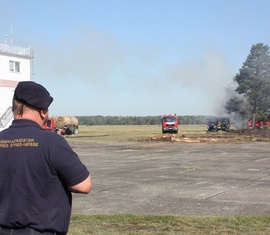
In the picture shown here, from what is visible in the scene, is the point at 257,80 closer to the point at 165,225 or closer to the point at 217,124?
the point at 217,124

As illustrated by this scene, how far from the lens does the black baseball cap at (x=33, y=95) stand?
2.83 metres

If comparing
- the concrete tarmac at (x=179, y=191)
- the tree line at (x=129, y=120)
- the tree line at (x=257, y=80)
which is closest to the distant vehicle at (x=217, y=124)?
the tree line at (x=257, y=80)

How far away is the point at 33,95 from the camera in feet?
9.32

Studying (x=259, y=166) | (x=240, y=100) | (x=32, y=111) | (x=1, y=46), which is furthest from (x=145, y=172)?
(x=240, y=100)

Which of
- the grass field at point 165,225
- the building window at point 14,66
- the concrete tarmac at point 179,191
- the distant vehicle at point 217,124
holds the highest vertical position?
the building window at point 14,66

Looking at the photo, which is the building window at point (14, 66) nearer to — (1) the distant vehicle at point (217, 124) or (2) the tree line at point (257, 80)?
(1) the distant vehicle at point (217, 124)

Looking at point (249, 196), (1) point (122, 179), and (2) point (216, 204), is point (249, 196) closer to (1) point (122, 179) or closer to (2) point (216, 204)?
(2) point (216, 204)

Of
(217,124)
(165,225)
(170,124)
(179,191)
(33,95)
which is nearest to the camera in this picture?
(33,95)

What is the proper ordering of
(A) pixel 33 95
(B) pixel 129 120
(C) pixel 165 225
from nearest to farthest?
(A) pixel 33 95, (C) pixel 165 225, (B) pixel 129 120

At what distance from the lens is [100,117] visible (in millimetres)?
128750

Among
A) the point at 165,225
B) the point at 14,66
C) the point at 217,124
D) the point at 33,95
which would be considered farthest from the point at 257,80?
the point at 33,95

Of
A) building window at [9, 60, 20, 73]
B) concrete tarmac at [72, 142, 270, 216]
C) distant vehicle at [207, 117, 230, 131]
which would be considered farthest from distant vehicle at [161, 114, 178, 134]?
concrete tarmac at [72, 142, 270, 216]

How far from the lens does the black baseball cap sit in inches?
112

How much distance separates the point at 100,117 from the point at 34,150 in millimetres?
126422
